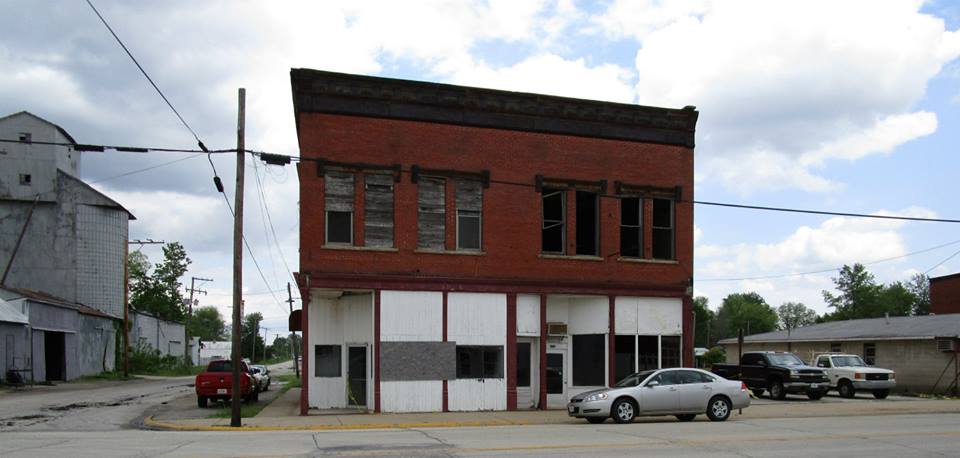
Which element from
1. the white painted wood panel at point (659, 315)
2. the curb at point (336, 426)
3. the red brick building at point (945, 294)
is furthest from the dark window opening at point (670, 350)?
the red brick building at point (945, 294)

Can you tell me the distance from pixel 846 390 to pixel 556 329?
1559cm

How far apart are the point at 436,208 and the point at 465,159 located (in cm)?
173

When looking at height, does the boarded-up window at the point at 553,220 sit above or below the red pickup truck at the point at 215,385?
above

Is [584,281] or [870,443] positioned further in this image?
[584,281]

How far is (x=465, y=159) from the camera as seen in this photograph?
24.9 m

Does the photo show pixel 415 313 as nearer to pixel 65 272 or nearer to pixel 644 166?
pixel 644 166

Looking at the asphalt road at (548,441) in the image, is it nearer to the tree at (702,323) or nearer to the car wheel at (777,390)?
the car wheel at (777,390)

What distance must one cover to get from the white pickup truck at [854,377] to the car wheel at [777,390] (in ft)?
8.87

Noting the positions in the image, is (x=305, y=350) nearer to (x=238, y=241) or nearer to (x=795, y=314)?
(x=238, y=241)

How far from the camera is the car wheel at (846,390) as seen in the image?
33.9m

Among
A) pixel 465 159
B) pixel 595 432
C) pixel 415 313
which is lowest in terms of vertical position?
pixel 595 432

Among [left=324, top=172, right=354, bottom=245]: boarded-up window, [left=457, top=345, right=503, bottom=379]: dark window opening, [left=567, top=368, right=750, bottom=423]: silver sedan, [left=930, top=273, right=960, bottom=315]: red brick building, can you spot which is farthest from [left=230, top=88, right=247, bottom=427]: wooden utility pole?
[left=930, top=273, right=960, bottom=315]: red brick building

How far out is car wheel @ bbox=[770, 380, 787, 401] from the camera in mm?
31797

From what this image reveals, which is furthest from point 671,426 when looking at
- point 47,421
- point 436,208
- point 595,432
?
point 47,421
